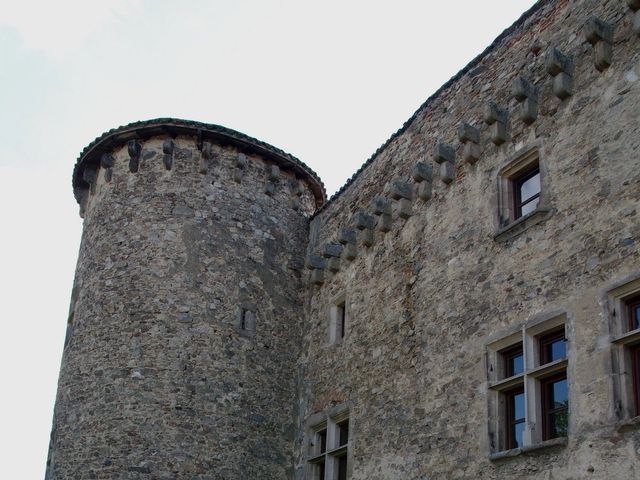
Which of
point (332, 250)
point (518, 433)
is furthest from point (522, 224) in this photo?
point (332, 250)

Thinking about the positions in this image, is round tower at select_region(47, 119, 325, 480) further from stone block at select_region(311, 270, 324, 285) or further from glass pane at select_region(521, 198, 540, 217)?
glass pane at select_region(521, 198, 540, 217)

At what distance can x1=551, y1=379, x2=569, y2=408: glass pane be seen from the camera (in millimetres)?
8594

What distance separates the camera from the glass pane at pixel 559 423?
27.6 ft

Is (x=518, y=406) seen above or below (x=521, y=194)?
below

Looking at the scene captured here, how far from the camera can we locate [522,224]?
9.66 m

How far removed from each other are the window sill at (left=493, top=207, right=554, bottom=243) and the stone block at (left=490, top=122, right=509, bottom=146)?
123cm

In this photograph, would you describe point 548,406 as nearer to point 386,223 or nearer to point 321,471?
point 386,223

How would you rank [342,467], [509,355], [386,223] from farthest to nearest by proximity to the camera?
[386,223]
[342,467]
[509,355]

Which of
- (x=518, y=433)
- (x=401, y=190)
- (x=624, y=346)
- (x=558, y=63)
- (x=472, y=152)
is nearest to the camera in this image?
(x=624, y=346)

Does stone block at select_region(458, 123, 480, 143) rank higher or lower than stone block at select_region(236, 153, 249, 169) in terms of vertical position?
lower

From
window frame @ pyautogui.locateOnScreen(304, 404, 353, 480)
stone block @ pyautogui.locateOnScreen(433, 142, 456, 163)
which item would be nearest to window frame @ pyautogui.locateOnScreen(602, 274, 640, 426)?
stone block @ pyautogui.locateOnScreen(433, 142, 456, 163)

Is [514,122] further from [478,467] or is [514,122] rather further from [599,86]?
[478,467]

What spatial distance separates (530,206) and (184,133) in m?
6.75

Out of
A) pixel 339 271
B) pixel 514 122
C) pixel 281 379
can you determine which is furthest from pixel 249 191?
pixel 514 122
